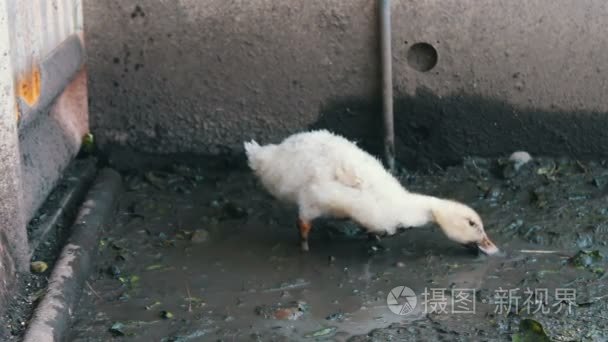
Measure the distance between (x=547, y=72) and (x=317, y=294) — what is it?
99.6 inches

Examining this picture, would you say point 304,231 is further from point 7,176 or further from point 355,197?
point 7,176

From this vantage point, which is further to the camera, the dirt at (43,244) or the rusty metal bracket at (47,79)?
the rusty metal bracket at (47,79)

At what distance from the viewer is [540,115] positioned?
646 cm

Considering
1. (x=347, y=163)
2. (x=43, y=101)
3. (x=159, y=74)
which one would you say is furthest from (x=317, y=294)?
(x=159, y=74)

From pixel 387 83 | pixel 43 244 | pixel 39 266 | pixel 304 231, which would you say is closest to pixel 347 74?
pixel 387 83

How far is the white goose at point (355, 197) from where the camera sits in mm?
5188

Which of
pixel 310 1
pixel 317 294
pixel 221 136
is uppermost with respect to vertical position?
pixel 310 1

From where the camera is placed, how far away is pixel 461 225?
527 centimetres

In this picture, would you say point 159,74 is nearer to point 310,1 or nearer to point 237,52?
point 237,52

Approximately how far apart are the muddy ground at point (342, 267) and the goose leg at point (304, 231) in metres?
0.06

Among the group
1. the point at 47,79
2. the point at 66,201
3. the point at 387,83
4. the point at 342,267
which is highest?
the point at 47,79

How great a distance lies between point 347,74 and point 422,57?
0.51 metres

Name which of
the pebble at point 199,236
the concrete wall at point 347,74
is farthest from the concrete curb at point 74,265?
the concrete wall at point 347,74

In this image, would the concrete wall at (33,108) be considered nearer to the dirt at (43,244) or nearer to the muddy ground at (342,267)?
the dirt at (43,244)
